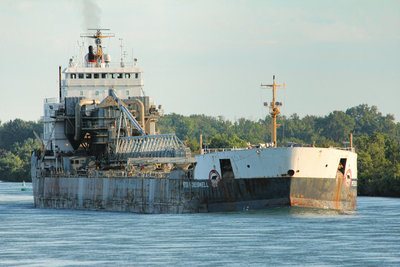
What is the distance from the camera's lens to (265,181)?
47.3 meters

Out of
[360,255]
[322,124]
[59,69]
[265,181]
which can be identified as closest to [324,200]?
[265,181]

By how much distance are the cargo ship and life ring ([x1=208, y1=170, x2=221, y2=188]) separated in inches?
2.2

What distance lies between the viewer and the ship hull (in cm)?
4731

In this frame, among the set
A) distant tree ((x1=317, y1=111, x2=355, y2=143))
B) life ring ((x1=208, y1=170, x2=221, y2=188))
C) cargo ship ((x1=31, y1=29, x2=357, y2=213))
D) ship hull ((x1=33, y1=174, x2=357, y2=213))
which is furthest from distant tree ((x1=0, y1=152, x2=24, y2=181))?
life ring ((x1=208, y1=170, x2=221, y2=188))

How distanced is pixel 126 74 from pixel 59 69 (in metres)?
9.06

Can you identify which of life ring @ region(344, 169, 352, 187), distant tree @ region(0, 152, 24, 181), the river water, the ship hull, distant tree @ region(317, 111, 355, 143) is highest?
distant tree @ region(317, 111, 355, 143)

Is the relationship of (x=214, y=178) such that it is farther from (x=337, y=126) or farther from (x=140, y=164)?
(x=337, y=126)

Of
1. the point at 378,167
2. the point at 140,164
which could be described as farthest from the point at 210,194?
the point at 378,167

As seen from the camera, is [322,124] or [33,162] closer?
[33,162]

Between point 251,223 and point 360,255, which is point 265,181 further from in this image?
point 360,255

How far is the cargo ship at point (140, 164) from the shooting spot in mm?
47438

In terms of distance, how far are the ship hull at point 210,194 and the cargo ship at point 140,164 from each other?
6cm

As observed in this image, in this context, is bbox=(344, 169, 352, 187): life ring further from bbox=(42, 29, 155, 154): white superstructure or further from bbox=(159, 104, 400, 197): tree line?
bbox=(159, 104, 400, 197): tree line

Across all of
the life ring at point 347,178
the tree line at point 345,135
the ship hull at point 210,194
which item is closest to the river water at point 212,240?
the ship hull at point 210,194
